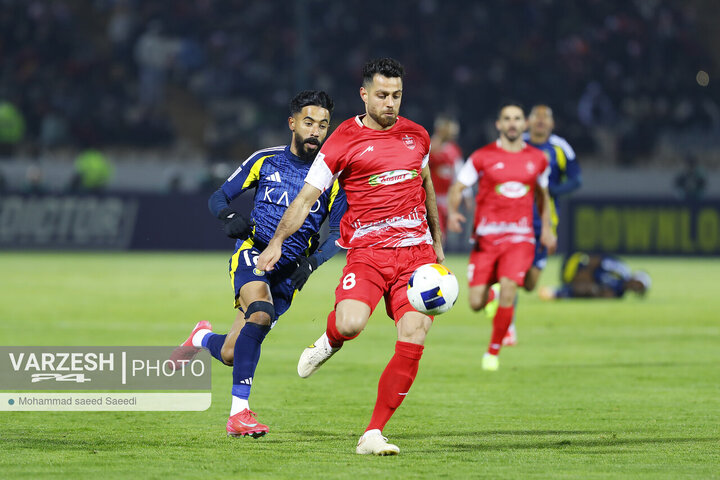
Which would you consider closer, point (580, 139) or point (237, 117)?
point (580, 139)

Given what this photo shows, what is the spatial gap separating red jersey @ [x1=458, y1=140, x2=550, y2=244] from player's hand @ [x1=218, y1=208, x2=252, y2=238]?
4.32 m

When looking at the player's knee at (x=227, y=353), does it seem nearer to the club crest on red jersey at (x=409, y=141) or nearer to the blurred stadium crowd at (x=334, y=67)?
the club crest on red jersey at (x=409, y=141)

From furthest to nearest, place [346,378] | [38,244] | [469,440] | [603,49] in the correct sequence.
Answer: [603,49], [38,244], [346,378], [469,440]

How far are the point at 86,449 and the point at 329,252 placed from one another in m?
1.98

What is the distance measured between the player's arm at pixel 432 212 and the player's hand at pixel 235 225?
1022mm

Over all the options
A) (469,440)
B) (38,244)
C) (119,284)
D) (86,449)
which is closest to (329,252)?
(469,440)

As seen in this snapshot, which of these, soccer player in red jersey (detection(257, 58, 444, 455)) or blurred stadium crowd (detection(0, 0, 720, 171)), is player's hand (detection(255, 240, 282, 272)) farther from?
blurred stadium crowd (detection(0, 0, 720, 171))

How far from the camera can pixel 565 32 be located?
103ft

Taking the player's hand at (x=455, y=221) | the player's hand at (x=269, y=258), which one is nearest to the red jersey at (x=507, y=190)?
the player's hand at (x=455, y=221)

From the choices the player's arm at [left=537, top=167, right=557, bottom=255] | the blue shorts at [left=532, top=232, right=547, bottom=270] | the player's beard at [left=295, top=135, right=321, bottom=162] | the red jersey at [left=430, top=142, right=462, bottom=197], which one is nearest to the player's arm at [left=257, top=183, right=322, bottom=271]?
the player's beard at [left=295, top=135, right=321, bottom=162]

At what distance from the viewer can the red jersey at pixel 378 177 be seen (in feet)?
20.7

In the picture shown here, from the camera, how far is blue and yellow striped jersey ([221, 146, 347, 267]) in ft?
23.1

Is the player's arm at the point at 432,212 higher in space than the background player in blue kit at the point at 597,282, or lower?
lower

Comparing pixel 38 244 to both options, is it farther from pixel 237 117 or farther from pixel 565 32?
pixel 565 32
